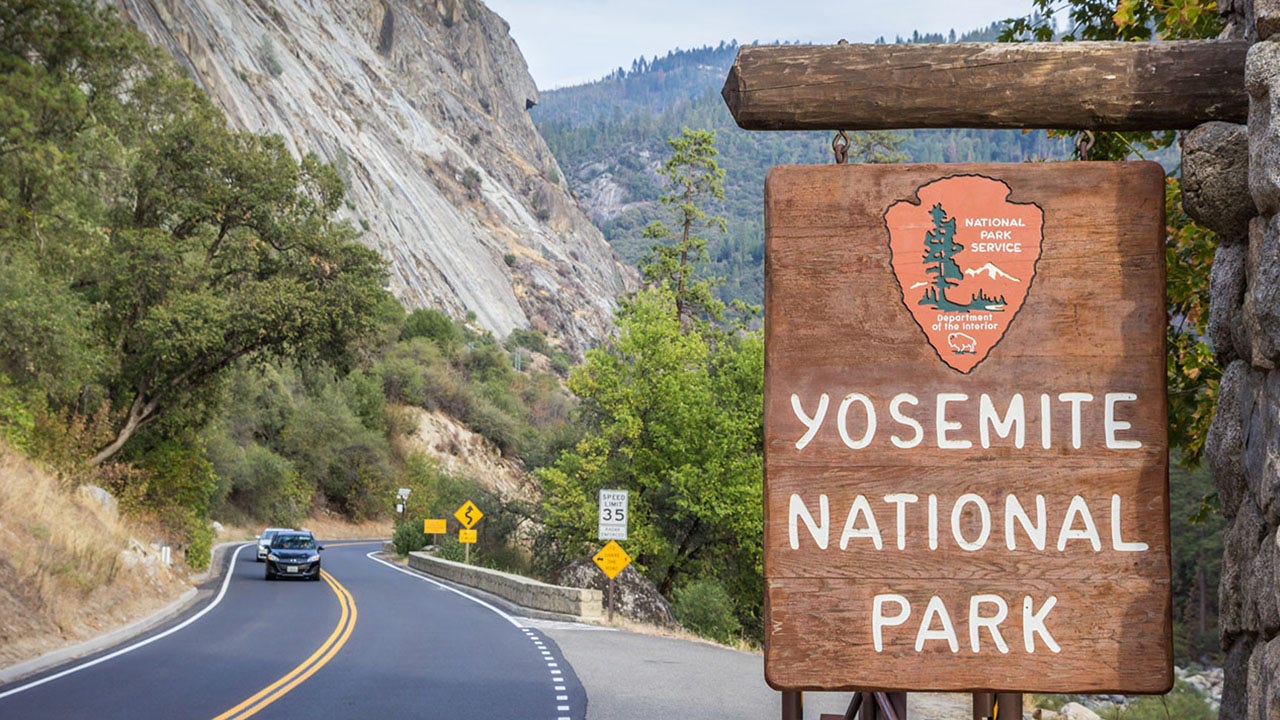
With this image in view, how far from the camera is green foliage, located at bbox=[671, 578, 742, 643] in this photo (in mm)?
27594

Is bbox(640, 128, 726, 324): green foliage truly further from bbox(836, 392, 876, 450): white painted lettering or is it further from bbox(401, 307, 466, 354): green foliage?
bbox(401, 307, 466, 354): green foliage

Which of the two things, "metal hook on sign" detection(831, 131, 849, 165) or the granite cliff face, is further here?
the granite cliff face

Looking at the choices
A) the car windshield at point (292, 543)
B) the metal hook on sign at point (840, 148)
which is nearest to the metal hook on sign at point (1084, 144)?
the metal hook on sign at point (840, 148)

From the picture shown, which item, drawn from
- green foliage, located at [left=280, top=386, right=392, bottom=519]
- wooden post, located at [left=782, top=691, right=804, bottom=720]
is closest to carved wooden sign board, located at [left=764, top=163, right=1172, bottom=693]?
wooden post, located at [left=782, top=691, right=804, bottom=720]

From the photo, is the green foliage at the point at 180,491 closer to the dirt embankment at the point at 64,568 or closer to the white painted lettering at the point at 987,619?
the dirt embankment at the point at 64,568

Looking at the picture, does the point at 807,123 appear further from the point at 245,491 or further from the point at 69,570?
the point at 245,491

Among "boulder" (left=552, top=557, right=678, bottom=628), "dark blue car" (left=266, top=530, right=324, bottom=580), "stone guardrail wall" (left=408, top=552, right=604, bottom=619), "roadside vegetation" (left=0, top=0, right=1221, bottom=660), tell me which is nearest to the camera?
"stone guardrail wall" (left=408, top=552, right=604, bottom=619)

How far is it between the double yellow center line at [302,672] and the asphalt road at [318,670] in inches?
0.8

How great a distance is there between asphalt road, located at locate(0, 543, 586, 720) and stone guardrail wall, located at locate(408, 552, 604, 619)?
3.59 ft

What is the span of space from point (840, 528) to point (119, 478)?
1238 inches

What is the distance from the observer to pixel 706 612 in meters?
28.0

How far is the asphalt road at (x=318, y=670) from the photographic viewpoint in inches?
488

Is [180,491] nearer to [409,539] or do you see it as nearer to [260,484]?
[409,539]

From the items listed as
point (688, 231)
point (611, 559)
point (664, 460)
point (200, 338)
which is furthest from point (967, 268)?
point (688, 231)
